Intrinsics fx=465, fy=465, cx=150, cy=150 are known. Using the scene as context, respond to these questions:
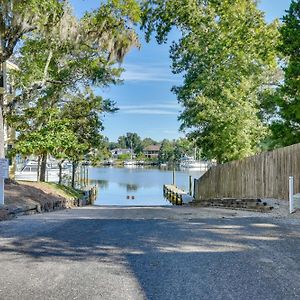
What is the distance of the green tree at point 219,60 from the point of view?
22281 mm

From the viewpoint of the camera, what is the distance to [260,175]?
16188mm

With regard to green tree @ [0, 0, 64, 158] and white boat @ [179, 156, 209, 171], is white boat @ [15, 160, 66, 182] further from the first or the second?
white boat @ [179, 156, 209, 171]

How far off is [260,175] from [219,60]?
9.19 meters

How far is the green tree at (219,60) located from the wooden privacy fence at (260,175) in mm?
2060

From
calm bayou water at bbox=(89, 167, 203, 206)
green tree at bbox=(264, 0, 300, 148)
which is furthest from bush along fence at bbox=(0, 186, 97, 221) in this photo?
calm bayou water at bbox=(89, 167, 203, 206)

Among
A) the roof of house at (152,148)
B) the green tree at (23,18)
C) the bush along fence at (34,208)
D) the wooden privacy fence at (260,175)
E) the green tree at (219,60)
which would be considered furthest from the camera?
the roof of house at (152,148)

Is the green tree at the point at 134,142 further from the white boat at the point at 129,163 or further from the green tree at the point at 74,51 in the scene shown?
the green tree at the point at 74,51

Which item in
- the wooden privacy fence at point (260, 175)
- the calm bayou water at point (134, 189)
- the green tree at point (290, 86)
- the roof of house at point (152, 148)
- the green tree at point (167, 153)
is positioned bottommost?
the calm bayou water at point (134, 189)

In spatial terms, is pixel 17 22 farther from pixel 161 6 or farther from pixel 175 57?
pixel 175 57

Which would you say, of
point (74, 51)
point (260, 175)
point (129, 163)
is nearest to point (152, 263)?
point (260, 175)

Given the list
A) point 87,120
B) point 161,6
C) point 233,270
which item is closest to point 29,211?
point 233,270

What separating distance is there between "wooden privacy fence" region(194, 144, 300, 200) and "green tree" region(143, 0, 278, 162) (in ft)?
6.76

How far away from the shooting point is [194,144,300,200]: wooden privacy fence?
533 inches

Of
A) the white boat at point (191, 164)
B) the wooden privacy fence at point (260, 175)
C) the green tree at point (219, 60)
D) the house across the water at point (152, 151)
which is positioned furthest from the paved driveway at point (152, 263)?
the house across the water at point (152, 151)
